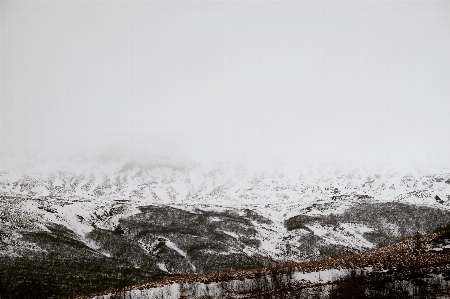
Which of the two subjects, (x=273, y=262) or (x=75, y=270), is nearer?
(x=75, y=270)

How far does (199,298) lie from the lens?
58125 mm

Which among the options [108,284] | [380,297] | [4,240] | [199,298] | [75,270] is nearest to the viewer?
[380,297]

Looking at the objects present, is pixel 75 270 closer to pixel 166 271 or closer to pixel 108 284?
pixel 108 284

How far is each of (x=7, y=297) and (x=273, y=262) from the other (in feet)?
406

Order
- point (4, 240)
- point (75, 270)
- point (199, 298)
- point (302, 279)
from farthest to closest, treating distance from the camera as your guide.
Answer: point (4, 240), point (75, 270), point (302, 279), point (199, 298)

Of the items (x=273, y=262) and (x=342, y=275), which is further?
(x=273, y=262)

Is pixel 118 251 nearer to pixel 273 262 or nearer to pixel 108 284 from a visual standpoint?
pixel 108 284

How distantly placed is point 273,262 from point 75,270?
97814 mm

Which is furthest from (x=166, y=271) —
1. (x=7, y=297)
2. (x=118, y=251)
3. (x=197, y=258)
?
(x=7, y=297)

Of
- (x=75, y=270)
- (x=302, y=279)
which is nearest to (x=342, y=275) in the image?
(x=302, y=279)

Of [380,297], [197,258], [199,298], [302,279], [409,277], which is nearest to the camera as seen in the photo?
[380,297]

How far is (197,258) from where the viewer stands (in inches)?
7628

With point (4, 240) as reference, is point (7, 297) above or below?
below

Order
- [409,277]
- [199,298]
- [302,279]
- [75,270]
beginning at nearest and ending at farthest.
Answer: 1. [409,277]
2. [199,298]
3. [302,279]
4. [75,270]
